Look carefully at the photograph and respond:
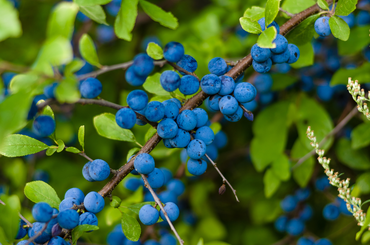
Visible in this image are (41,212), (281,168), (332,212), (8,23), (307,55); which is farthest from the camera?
(332,212)

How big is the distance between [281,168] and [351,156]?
42 cm

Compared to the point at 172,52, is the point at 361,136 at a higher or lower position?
lower

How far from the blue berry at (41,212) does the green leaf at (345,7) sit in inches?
42.4

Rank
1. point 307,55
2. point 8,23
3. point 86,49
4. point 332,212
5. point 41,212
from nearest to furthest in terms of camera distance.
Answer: point 8,23 < point 41,212 < point 86,49 < point 307,55 < point 332,212

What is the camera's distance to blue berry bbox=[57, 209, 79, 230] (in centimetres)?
84

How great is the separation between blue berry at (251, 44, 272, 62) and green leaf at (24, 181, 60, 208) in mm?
794

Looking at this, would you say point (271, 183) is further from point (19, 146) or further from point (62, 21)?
point (62, 21)

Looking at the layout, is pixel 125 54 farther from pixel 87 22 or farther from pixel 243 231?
pixel 243 231

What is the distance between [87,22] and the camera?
237 cm

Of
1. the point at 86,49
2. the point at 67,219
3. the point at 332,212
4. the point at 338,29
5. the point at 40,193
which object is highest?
the point at 338,29

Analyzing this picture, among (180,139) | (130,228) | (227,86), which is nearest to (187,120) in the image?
(180,139)

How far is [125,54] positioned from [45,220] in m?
1.96

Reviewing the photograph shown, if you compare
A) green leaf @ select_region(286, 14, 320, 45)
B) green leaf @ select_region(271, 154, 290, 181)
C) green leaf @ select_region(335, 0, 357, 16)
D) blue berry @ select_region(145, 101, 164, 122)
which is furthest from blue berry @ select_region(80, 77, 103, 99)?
green leaf @ select_region(271, 154, 290, 181)

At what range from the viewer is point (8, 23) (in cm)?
63
